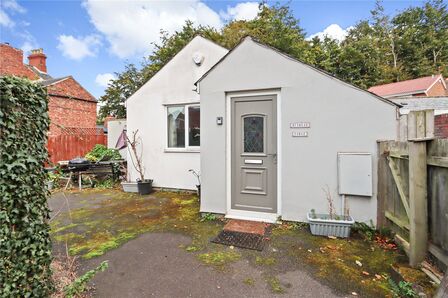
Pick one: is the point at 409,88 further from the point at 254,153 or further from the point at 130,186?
the point at 130,186

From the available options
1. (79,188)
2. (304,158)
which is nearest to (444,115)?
(304,158)

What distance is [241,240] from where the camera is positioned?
12.2 ft

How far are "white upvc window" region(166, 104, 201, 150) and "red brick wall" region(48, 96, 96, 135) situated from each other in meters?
10.8

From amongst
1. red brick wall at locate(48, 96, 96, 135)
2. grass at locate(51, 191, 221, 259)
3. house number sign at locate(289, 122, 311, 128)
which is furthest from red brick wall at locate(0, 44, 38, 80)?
house number sign at locate(289, 122, 311, 128)

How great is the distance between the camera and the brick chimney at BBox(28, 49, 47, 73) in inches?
781

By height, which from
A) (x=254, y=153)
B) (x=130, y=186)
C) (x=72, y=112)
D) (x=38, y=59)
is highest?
(x=38, y=59)

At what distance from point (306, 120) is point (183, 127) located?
13.5 ft

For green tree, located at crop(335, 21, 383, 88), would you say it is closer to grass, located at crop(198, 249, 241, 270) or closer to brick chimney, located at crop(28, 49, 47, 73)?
grass, located at crop(198, 249, 241, 270)

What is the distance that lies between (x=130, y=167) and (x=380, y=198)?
725 centimetres

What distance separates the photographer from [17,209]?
1.84 m

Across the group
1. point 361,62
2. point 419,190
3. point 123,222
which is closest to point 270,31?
point 361,62

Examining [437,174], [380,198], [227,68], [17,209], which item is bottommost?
[380,198]

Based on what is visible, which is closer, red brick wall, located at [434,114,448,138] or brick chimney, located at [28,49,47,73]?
red brick wall, located at [434,114,448,138]

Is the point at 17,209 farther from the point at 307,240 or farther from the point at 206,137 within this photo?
the point at 307,240
